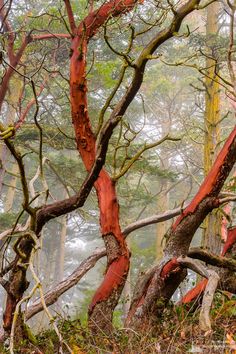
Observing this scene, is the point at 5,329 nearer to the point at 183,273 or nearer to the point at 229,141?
the point at 183,273

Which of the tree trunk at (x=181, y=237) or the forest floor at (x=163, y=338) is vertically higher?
the tree trunk at (x=181, y=237)

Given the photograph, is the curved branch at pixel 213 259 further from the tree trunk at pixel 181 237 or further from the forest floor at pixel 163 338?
the forest floor at pixel 163 338

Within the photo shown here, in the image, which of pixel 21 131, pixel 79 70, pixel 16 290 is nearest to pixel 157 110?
pixel 21 131

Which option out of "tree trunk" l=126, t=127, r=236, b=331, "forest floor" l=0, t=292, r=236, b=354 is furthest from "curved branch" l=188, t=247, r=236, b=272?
"forest floor" l=0, t=292, r=236, b=354

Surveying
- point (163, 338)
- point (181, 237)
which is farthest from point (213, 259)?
point (163, 338)

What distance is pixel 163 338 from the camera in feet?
12.6

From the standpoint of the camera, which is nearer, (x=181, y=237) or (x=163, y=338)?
(x=163, y=338)

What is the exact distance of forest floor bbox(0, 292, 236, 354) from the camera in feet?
10.8

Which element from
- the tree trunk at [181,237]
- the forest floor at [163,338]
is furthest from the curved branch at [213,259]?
the forest floor at [163,338]

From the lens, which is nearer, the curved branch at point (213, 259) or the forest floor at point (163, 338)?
the forest floor at point (163, 338)

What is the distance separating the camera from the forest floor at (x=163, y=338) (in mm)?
3295

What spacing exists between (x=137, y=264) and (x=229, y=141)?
15.8m

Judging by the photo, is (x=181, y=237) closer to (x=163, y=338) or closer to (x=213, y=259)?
(x=213, y=259)

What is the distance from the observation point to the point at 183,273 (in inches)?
182
